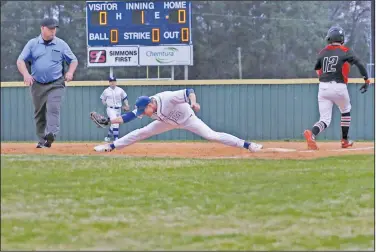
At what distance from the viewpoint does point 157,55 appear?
24.7m

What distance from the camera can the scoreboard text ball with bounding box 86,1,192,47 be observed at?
24047 mm

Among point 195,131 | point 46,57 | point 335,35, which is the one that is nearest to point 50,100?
point 46,57

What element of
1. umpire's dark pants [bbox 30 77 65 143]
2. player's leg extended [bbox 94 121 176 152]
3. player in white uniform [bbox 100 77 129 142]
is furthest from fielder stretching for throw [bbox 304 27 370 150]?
player in white uniform [bbox 100 77 129 142]

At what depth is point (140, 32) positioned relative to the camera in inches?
961

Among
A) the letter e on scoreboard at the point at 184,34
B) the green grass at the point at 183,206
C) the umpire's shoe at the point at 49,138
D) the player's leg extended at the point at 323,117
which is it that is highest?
the letter e on scoreboard at the point at 184,34

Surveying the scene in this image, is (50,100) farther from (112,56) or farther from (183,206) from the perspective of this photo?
(112,56)

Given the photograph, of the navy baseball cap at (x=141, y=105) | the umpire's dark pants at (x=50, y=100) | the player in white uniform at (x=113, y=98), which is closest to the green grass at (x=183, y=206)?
the navy baseball cap at (x=141, y=105)

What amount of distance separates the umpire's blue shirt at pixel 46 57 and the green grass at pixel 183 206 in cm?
278

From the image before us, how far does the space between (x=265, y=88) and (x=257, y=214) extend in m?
16.5

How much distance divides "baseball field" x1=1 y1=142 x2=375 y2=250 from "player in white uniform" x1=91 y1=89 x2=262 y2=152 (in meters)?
1.32

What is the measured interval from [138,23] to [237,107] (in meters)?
3.32

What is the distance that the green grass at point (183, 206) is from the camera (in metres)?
6.70

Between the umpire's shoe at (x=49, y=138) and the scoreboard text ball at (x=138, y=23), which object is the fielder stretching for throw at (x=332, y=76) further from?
the scoreboard text ball at (x=138, y=23)

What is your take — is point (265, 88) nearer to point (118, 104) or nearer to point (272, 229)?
point (118, 104)
